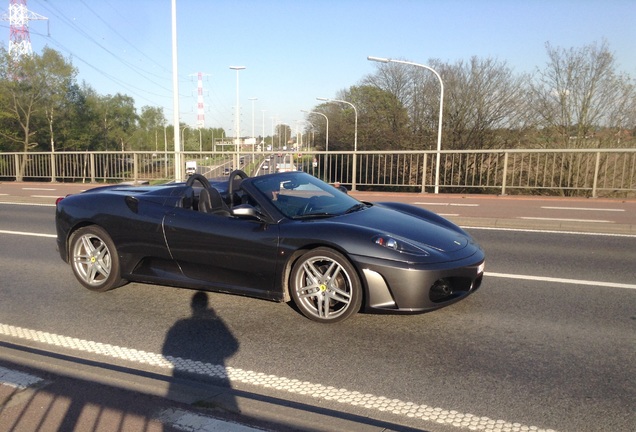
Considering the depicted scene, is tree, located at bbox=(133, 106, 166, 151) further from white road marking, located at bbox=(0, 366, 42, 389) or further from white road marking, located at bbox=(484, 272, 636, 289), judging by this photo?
white road marking, located at bbox=(0, 366, 42, 389)

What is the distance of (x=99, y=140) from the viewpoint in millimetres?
59469

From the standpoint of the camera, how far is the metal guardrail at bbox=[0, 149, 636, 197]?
15.1m

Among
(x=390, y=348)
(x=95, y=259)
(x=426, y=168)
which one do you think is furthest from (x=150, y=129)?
(x=390, y=348)

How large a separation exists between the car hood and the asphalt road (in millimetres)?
663

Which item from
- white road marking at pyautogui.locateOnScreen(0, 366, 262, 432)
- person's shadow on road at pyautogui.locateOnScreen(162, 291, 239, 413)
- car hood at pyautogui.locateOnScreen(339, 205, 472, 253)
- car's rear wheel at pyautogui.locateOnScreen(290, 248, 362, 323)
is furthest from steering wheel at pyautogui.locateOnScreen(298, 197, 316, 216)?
white road marking at pyautogui.locateOnScreen(0, 366, 262, 432)

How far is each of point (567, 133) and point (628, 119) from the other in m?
2.92

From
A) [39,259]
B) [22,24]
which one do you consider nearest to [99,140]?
[22,24]

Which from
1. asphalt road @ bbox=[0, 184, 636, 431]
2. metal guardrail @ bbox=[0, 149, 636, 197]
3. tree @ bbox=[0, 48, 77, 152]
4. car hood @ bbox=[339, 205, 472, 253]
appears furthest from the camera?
tree @ bbox=[0, 48, 77, 152]

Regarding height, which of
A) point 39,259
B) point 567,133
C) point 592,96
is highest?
point 592,96

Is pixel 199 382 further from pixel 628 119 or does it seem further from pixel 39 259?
pixel 628 119

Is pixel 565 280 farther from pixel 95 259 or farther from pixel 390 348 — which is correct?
pixel 95 259

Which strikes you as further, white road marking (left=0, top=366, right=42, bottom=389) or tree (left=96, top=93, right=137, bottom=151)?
tree (left=96, top=93, right=137, bottom=151)

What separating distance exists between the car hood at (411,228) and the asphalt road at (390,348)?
26.1 inches

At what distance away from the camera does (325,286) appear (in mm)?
4223
